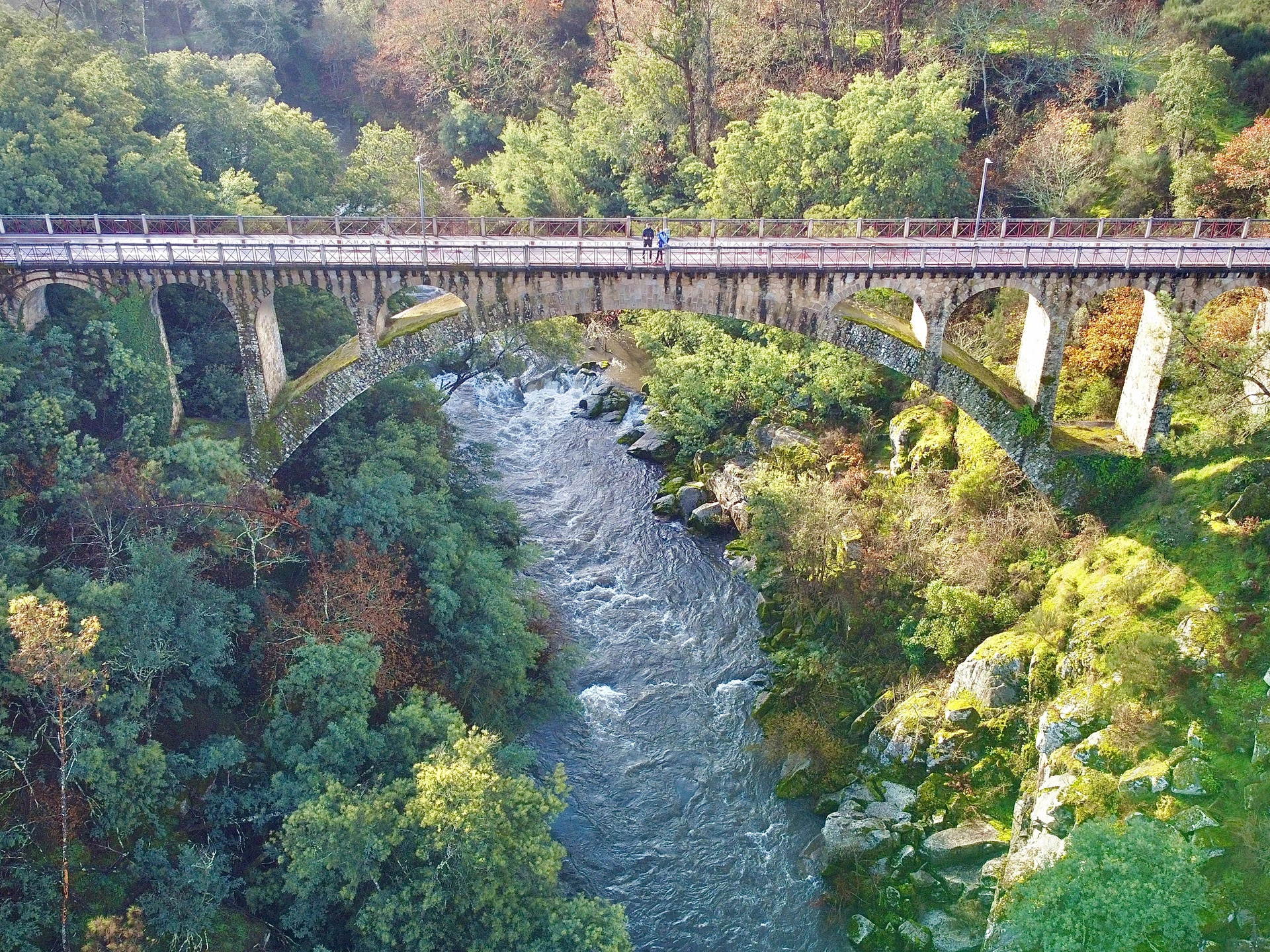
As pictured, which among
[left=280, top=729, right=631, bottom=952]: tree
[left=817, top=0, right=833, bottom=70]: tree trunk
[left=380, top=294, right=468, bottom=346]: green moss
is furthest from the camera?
[left=817, top=0, right=833, bottom=70]: tree trunk

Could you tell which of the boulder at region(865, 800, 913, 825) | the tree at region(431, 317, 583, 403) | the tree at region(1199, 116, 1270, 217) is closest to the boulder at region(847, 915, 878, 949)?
the boulder at region(865, 800, 913, 825)

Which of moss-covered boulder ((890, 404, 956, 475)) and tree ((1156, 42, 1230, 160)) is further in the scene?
tree ((1156, 42, 1230, 160))

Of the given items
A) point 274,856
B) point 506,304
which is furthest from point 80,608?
point 506,304

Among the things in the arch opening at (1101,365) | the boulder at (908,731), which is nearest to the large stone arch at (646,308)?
the arch opening at (1101,365)

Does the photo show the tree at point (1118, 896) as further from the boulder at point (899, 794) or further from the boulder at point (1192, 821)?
the boulder at point (899, 794)

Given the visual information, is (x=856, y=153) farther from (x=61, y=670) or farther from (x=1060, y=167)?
(x=61, y=670)

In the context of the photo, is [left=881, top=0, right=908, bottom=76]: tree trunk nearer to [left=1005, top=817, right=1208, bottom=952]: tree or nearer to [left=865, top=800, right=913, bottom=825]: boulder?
[left=865, top=800, right=913, bottom=825]: boulder

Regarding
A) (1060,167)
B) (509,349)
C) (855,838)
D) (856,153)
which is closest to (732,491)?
(509,349)
